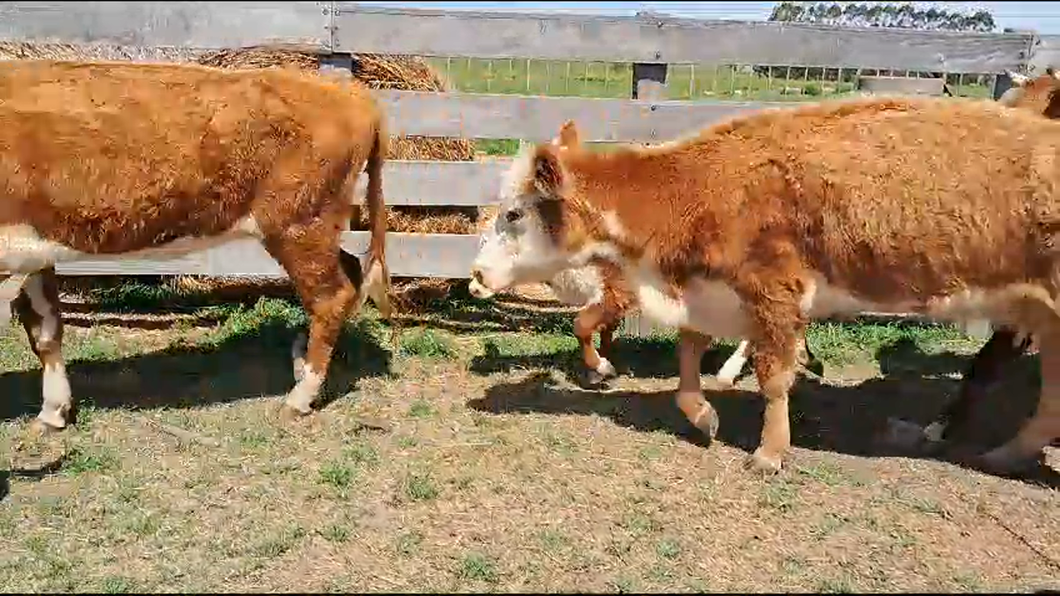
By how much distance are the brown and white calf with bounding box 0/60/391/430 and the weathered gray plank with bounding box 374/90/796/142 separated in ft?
3.03

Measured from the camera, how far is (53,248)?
17.6 feet

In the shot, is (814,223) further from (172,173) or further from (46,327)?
(46,327)

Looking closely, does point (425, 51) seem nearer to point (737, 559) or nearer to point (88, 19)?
point (88, 19)

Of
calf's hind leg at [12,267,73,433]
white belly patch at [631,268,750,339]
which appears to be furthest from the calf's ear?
calf's hind leg at [12,267,73,433]

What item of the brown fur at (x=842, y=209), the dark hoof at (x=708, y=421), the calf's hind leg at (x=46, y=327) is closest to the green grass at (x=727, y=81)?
the brown fur at (x=842, y=209)

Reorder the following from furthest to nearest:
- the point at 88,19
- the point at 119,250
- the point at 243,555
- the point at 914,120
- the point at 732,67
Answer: the point at 732,67
the point at 88,19
the point at 119,250
the point at 914,120
the point at 243,555

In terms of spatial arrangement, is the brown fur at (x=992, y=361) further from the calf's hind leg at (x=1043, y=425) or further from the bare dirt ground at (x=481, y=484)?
the calf's hind leg at (x=1043, y=425)

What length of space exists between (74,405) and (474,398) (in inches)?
92.2

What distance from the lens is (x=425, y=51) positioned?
6840mm

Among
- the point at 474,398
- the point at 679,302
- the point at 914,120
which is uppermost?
the point at 914,120

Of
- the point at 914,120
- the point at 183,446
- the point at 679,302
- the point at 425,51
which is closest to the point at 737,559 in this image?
the point at 679,302

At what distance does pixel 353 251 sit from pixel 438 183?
84 centimetres

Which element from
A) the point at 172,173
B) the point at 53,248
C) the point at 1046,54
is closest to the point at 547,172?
the point at 172,173

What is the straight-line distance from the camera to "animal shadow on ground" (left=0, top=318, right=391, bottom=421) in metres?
5.95
